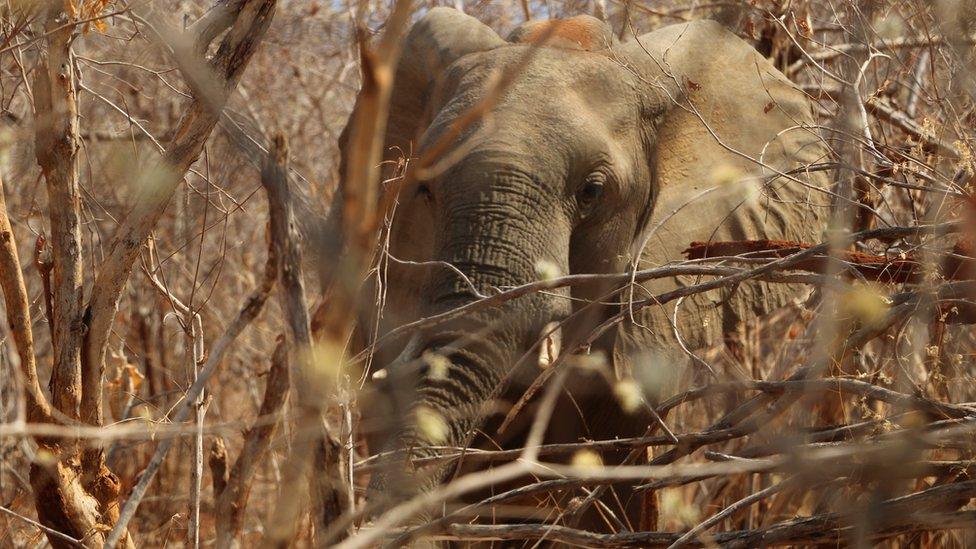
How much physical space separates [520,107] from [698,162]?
0.74m

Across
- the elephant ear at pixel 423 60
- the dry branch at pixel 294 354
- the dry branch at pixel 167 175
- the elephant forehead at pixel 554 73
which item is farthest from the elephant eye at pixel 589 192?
the dry branch at pixel 294 354

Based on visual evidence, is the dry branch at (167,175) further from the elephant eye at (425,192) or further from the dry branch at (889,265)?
the elephant eye at (425,192)

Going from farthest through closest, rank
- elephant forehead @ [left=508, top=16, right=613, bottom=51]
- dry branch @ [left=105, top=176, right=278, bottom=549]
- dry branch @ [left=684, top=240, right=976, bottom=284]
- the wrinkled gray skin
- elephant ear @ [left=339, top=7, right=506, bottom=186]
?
elephant ear @ [left=339, top=7, right=506, bottom=186] < elephant forehead @ [left=508, top=16, right=613, bottom=51] < the wrinkled gray skin < dry branch @ [left=684, top=240, right=976, bottom=284] < dry branch @ [left=105, top=176, right=278, bottom=549]

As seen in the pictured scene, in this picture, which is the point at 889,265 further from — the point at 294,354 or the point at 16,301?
the point at 16,301

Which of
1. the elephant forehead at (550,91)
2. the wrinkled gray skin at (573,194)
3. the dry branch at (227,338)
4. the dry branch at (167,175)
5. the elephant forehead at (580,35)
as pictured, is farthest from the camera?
the elephant forehead at (580,35)

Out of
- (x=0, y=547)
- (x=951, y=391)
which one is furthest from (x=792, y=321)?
(x=0, y=547)

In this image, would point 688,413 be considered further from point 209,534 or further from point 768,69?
point 209,534

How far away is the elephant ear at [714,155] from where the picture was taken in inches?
167

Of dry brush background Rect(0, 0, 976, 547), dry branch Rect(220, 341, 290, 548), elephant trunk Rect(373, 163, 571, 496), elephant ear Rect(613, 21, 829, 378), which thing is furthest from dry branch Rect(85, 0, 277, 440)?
elephant ear Rect(613, 21, 829, 378)

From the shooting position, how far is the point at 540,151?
405 cm

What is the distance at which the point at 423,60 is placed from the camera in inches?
190

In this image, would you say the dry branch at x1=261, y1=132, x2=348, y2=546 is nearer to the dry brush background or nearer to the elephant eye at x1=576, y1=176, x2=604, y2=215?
the dry brush background

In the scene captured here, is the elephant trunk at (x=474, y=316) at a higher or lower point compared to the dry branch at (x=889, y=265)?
lower

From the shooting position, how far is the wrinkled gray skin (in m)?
3.73
